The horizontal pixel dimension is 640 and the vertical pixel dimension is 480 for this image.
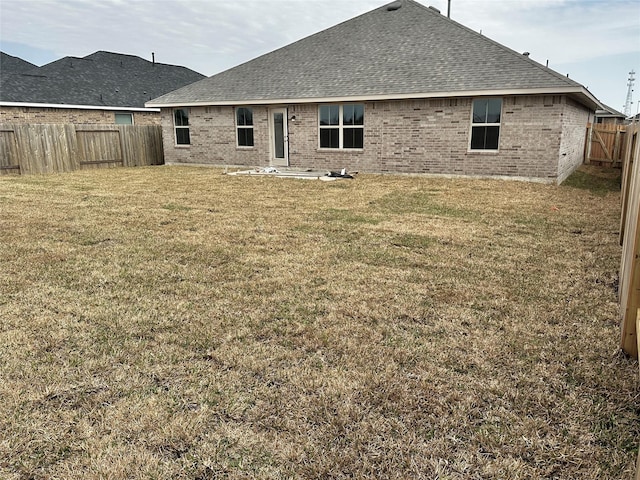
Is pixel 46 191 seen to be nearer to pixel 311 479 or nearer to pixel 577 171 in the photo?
pixel 311 479

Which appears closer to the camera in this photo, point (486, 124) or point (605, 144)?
point (486, 124)

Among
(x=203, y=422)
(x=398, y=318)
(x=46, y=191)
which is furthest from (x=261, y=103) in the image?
(x=203, y=422)

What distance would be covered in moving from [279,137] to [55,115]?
12.5 metres

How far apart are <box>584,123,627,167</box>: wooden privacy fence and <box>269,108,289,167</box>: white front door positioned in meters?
13.7

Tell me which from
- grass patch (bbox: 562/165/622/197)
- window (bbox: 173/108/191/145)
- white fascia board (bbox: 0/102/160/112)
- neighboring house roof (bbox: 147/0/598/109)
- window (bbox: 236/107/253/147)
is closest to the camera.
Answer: grass patch (bbox: 562/165/622/197)

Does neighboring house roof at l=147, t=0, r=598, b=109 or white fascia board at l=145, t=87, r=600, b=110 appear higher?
neighboring house roof at l=147, t=0, r=598, b=109

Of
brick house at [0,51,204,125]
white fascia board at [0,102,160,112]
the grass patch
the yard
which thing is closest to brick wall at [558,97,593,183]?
the grass patch

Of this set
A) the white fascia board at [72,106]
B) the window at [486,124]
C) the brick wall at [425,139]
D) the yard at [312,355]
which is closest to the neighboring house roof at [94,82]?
the white fascia board at [72,106]

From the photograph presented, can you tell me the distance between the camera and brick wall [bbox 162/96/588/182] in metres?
12.8

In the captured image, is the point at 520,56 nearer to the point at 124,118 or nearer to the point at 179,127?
the point at 179,127

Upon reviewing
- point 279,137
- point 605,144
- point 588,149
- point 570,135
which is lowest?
point 588,149

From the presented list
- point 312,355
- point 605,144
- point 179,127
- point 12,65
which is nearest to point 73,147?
point 179,127

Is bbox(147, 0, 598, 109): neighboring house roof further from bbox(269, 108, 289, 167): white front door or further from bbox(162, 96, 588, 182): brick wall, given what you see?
bbox(269, 108, 289, 167): white front door

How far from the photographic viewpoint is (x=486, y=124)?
13383mm
